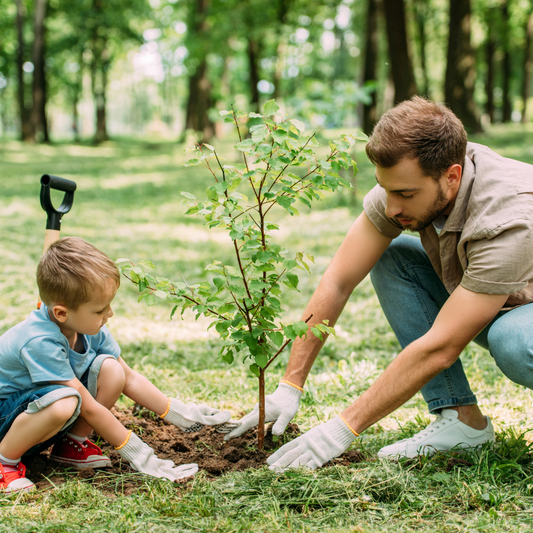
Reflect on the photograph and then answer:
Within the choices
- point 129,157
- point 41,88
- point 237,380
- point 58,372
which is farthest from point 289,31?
point 58,372

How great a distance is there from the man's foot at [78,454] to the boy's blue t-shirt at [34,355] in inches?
13.2

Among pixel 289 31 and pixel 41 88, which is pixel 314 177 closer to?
pixel 289 31

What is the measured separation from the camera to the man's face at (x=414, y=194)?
2215mm

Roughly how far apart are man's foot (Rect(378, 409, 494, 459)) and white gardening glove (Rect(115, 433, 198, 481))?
0.85 m

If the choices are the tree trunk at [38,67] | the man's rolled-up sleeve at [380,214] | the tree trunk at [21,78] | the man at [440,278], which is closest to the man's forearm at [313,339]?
the man at [440,278]

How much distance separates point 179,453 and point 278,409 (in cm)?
48

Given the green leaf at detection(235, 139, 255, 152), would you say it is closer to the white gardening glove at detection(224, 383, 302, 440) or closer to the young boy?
the young boy

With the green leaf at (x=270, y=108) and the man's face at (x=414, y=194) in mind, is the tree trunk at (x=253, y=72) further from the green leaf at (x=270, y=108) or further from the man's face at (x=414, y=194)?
the green leaf at (x=270, y=108)

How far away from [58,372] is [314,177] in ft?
4.04

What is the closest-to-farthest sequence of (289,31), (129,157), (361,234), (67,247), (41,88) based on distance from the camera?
1. (67,247)
2. (361,234)
3. (289,31)
4. (129,157)
5. (41,88)

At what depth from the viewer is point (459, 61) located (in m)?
12.9

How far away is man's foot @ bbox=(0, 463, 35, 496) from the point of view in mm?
2102

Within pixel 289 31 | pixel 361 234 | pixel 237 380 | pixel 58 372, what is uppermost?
pixel 289 31

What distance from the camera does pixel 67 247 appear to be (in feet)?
7.30
